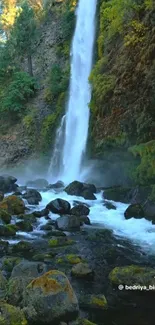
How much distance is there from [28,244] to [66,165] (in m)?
15.5

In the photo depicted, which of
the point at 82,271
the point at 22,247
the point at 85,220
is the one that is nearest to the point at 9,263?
the point at 22,247

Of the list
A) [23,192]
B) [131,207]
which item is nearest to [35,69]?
[23,192]

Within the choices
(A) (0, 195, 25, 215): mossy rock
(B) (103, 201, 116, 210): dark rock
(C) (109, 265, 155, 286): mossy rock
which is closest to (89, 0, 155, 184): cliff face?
(B) (103, 201, 116, 210): dark rock

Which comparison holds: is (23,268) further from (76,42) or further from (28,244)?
(76,42)

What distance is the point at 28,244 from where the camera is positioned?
11.9 metres

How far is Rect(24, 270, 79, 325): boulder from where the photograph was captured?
7.01 metres

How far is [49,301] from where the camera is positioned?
7121 mm

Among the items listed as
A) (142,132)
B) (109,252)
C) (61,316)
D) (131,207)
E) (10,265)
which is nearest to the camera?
(61,316)

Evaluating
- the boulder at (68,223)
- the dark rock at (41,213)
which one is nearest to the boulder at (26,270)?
the boulder at (68,223)

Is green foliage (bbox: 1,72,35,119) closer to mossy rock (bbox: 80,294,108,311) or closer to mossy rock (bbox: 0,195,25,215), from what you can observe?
mossy rock (bbox: 0,195,25,215)

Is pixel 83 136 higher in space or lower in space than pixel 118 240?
higher

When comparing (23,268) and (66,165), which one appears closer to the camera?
(23,268)

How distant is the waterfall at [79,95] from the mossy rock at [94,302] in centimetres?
1648

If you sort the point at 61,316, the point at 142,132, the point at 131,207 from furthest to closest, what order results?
the point at 142,132
the point at 131,207
the point at 61,316
